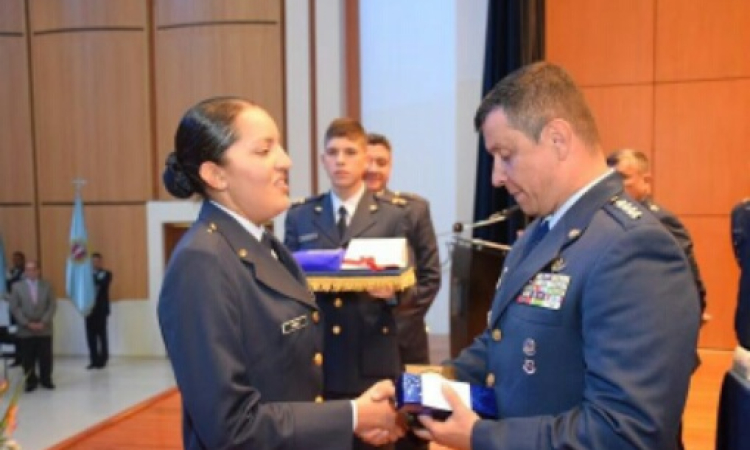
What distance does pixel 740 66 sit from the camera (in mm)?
5402

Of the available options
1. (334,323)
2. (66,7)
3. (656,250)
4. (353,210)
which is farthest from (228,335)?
(66,7)

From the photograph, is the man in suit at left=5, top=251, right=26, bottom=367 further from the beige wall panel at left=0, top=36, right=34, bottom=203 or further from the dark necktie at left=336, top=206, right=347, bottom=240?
the dark necktie at left=336, top=206, right=347, bottom=240

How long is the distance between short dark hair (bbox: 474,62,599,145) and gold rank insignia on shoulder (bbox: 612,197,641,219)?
11 cm

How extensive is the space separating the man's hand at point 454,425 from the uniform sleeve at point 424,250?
5.34 feet

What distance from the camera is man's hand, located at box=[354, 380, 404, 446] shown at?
56.5 inches

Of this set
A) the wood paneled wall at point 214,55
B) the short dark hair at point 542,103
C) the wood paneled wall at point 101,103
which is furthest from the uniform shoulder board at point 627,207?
the wood paneled wall at point 101,103

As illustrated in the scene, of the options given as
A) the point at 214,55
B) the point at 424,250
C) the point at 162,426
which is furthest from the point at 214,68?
the point at 424,250

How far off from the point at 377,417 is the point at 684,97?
5.01 meters

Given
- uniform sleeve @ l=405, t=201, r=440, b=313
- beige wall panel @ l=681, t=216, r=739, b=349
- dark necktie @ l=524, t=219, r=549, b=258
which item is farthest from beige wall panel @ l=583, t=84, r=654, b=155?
dark necktie @ l=524, t=219, r=549, b=258

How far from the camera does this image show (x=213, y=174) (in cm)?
145

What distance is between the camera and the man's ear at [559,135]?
1.14 m

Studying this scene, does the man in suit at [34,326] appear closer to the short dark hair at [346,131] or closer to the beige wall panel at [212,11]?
the beige wall panel at [212,11]

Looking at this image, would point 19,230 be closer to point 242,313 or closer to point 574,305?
point 242,313

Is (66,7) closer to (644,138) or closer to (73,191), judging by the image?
(73,191)
